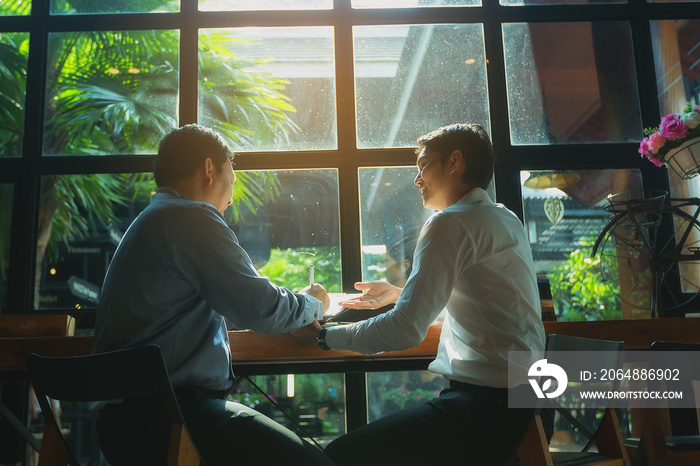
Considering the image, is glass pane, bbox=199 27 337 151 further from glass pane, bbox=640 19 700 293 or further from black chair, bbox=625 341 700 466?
black chair, bbox=625 341 700 466

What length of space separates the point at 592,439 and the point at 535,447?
36 cm

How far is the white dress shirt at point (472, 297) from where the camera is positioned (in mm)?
1542

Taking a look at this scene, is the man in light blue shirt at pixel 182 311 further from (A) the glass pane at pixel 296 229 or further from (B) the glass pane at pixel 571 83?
(B) the glass pane at pixel 571 83

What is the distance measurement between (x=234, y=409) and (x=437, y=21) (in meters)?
2.57

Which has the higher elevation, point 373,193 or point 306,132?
point 306,132

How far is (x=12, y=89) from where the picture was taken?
3143mm

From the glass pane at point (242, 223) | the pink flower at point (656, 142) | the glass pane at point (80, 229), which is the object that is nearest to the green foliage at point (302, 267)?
the glass pane at point (242, 223)

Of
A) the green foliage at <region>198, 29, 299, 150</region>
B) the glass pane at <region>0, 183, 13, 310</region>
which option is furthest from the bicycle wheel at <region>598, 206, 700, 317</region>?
the glass pane at <region>0, 183, 13, 310</region>

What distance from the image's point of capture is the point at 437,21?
327cm

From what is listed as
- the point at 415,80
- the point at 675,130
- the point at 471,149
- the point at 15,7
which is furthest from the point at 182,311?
the point at 15,7

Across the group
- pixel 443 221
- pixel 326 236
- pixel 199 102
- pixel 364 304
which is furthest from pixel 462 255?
pixel 199 102

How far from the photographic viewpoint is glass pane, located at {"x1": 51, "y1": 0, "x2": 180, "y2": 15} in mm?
3244

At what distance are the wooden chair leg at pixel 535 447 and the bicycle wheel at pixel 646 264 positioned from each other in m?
1.82

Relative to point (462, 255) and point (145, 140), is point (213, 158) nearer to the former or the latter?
point (462, 255)
